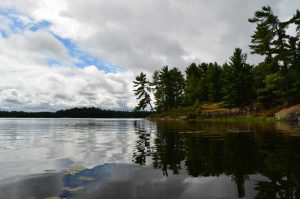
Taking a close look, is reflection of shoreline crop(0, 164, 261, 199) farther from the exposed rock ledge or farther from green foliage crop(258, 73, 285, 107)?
green foliage crop(258, 73, 285, 107)

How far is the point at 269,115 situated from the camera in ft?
144

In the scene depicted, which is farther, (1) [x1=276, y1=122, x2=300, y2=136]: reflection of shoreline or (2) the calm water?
(1) [x1=276, y1=122, x2=300, y2=136]: reflection of shoreline

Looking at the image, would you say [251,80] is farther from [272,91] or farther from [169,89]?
[169,89]

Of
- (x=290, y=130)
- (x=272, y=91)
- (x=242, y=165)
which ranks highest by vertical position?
(x=272, y=91)

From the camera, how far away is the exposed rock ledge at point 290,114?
38.4 metres

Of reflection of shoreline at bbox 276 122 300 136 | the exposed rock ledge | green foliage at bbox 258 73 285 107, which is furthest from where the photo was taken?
green foliage at bbox 258 73 285 107

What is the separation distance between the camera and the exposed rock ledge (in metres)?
38.4

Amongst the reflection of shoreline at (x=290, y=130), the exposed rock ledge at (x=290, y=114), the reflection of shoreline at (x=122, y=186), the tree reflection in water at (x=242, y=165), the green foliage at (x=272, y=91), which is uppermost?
the green foliage at (x=272, y=91)

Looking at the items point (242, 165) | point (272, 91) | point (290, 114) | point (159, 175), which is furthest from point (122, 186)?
point (272, 91)

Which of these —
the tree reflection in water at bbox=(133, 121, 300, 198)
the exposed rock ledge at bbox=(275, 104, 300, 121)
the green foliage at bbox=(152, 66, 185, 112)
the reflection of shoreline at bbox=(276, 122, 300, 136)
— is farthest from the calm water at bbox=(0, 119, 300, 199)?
the green foliage at bbox=(152, 66, 185, 112)

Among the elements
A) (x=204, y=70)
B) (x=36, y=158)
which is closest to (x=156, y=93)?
(x=204, y=70)

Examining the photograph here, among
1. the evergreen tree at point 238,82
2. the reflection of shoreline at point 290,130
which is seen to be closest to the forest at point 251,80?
the evergreen tree at point 238,82

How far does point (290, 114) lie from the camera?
128 feet

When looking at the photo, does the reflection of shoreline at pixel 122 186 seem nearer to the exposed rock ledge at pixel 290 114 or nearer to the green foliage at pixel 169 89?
the exposed rock ledge at pixel 290 114
